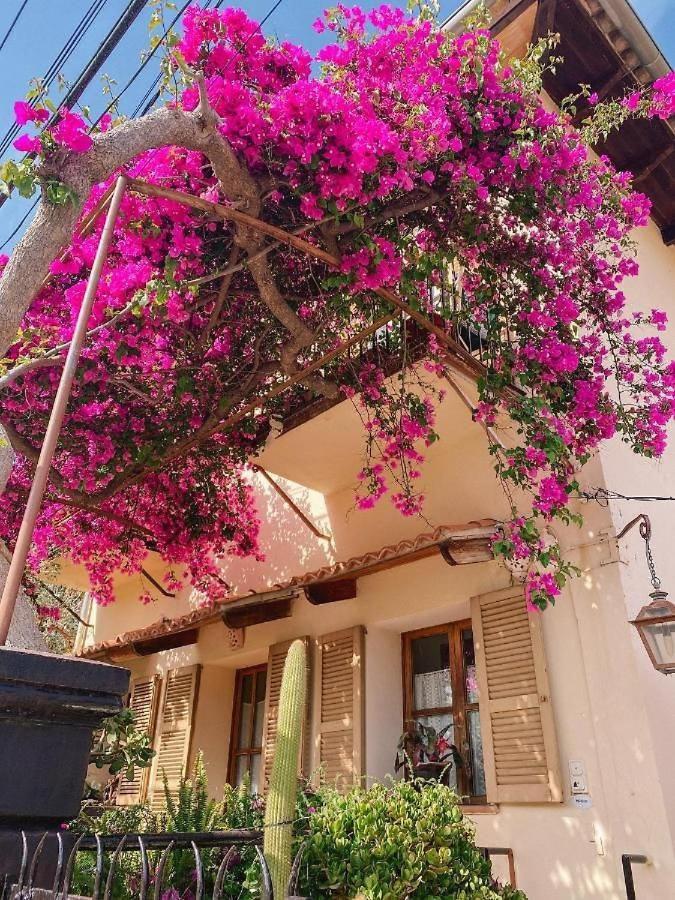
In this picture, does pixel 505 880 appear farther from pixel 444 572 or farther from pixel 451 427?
pixel 451 427

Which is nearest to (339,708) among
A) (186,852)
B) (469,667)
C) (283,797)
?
(469,667)

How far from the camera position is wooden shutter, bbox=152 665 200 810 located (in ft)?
23.5

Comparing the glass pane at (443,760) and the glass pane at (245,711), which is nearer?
the glass pane at (443,760)

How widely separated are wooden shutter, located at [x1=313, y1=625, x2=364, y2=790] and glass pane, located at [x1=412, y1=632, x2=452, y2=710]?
0.53m

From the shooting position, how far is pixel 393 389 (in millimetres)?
5246

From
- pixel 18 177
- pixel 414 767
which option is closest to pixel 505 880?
pixel 414 767

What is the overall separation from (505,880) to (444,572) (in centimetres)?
215

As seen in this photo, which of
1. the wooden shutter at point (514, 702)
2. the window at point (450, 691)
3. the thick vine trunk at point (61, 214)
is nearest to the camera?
the thick vine trunk at point (61, 214)

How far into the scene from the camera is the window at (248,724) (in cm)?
704

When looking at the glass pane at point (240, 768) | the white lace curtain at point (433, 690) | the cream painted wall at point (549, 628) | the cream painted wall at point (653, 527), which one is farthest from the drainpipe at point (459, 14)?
the glass pane at point (240, 768)

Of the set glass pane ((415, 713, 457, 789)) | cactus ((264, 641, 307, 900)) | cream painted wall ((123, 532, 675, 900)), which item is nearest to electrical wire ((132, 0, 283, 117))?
cactus ((264, 641, 307, 900))

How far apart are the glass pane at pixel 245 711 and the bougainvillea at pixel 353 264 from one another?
10.1 feet

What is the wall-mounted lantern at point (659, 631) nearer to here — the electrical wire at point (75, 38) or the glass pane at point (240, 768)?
the glass pane at point (240, 768)

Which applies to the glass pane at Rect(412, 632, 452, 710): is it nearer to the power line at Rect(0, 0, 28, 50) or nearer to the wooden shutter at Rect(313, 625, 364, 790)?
the wooden shutter at Rect(313, 625, 364, 790)
